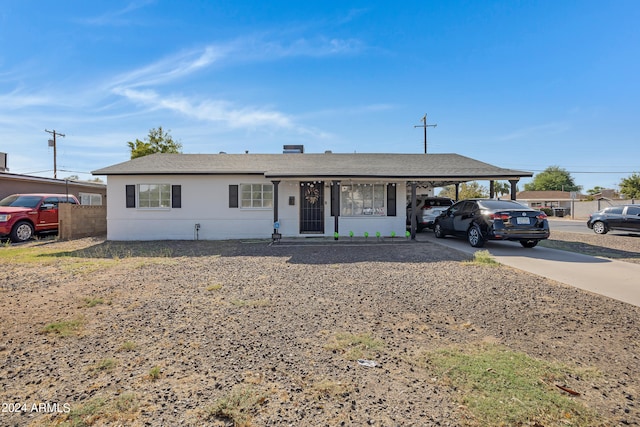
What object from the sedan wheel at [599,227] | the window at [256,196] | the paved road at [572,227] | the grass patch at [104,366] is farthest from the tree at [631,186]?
the grass patch at [104,366]

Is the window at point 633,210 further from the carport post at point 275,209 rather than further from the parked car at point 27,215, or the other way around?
the parked car at point 27,215

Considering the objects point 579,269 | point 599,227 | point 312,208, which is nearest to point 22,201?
point 312,208

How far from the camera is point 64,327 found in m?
3.91

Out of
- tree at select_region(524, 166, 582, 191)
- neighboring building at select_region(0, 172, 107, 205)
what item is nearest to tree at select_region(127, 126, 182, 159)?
neighboring building at select_region(0, 172, 107, 205)

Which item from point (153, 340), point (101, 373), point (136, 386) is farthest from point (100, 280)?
point (136, 386)

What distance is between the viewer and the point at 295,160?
15.0 m

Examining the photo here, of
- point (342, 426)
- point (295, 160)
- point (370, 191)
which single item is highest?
point (295, 160)

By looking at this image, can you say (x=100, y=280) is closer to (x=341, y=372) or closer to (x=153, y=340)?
(x=153, y=340)

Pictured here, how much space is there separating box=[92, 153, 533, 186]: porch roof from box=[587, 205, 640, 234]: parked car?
573 cm

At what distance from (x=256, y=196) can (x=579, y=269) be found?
1055 centimetres

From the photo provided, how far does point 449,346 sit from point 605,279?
504 centimetres

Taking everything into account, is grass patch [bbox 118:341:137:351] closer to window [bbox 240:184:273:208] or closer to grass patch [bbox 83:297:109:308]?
grass patch [bbox 83:297:109:308]

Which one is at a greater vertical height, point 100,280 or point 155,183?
point 155,183

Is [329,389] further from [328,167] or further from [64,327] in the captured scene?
[328,167]
